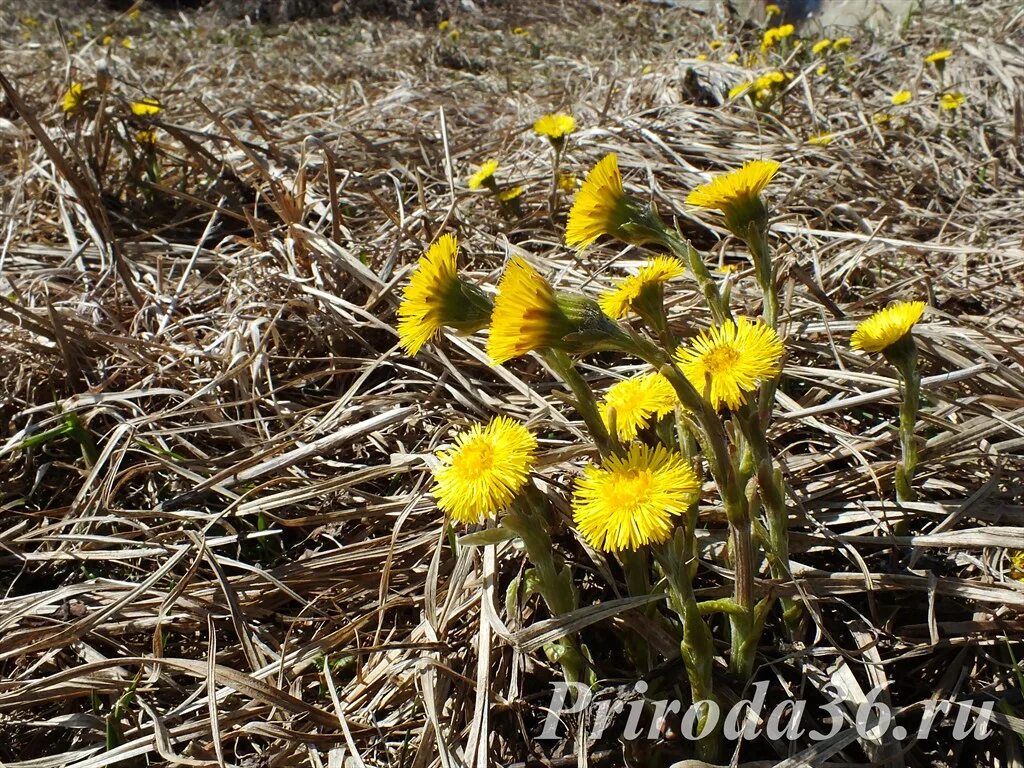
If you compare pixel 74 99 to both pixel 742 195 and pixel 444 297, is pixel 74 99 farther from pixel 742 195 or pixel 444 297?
pixel 742 195

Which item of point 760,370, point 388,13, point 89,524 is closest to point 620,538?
point 760,370

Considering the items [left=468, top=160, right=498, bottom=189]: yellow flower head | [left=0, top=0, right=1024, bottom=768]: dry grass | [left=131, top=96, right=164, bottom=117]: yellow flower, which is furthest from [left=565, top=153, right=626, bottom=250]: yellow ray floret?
[left=131, top=96, right=164, bottom=117]: yellow flower

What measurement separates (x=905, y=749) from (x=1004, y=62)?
12.2ft

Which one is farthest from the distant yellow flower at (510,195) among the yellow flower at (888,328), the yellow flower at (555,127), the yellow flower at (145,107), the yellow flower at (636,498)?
the yellow flower at (636,498)

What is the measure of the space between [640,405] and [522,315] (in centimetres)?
31

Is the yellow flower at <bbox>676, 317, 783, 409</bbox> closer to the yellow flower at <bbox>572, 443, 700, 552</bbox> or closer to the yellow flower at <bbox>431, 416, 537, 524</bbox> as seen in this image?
the yellow flower at <bbox>572, 443, 700, 552</bbox>

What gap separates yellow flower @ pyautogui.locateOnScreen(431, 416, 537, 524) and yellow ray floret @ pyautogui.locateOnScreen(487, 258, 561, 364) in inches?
7.0

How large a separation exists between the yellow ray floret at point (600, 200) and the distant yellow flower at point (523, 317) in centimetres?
30

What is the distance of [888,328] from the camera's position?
114cm

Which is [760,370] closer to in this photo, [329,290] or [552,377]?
[552,377]

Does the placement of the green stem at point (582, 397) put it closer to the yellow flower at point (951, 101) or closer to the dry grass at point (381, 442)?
the dry grass at point (381, 442)

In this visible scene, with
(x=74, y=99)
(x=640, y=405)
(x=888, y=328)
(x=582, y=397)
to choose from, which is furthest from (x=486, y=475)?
(x=74, y=99)

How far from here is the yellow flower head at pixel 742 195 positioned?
103 centimetres

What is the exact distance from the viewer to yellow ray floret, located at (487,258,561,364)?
0.78m
